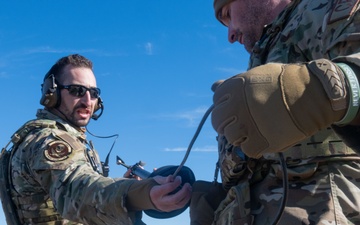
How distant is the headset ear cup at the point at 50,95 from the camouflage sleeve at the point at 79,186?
29.5 inches

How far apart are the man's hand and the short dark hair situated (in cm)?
285

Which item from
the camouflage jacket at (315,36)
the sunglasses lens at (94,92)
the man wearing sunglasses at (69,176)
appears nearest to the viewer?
the camouflage jacket at (315,36)

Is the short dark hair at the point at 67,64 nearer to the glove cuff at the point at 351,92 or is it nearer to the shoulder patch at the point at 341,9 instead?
the shoulder patch at the point at 341,9

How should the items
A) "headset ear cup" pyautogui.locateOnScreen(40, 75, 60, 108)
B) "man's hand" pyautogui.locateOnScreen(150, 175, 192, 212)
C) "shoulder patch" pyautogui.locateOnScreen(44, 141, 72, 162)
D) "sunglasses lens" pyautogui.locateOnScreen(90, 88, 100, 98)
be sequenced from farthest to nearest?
"sunglasses lens" pyautogui.locateOnScreen(90, 88, 100, 98) < "headset ear cup" pyautogui.locateOnScreen(40, 75, 60, 108) < "shoulder patch" pyautogui.locateOnScreen(44, 141, 72, 162) < "man's hand" pyautogui.locateOnScreen(150, 175, 192, 212)

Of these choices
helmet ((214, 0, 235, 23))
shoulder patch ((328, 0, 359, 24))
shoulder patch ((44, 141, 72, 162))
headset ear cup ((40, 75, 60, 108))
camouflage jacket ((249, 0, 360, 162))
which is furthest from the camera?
headset ear cup ((40, 75, 60, 108))

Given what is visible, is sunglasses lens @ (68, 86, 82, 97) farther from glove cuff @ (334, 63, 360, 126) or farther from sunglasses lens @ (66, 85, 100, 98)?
glove cuff @ (334, 63, 360, 126)

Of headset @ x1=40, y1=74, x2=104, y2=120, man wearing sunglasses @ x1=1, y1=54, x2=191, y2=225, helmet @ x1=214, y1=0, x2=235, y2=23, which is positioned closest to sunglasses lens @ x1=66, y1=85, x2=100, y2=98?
man wearing sunglasses @ x1=1, y1=54, x2=191, y2=225

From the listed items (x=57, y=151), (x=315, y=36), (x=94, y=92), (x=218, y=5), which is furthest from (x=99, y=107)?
(x=315, y=36)

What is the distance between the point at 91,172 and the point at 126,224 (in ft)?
2.48

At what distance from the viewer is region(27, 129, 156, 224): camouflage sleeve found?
3.27m

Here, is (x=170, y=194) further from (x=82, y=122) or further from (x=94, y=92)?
(x=94, y=92)

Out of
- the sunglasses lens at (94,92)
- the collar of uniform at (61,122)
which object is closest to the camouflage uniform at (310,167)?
the collar of uniform at (61,122)

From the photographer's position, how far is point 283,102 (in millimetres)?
1359

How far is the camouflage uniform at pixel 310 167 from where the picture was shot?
1.85 metres
